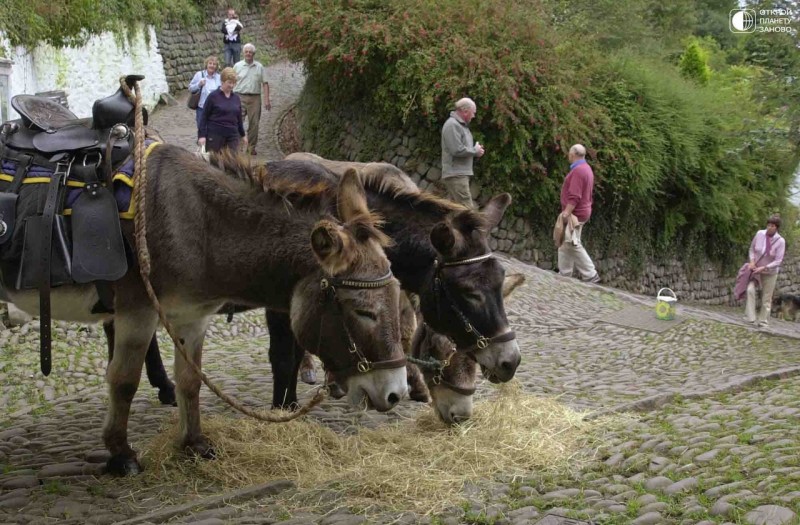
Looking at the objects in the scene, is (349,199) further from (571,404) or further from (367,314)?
(571,404)

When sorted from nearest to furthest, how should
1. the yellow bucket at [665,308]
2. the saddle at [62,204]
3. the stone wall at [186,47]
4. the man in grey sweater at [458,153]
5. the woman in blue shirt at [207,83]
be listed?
1. the saddle at [62,204]
2. the yellow bucket at [665,308]
3. the man in grey sweater at [458,153]
4. the woman in blue shirt at [207,83]
5. the stone wall at [186,47]

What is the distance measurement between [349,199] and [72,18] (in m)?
16.8

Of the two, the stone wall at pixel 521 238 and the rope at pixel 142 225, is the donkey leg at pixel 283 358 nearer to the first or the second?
the rope at pixel 142 225

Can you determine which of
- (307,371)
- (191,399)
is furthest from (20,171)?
(307,371)

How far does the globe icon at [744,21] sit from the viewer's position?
1567 centimetres

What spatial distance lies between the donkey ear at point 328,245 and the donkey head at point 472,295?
1.18 meters

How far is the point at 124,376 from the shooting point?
5145mm

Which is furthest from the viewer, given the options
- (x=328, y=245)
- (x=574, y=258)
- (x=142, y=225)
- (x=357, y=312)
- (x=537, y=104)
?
(x=537, y=104)

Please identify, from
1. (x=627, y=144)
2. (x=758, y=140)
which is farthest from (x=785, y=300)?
(x=758, y=140)

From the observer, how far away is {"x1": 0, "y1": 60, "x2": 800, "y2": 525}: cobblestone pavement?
4.73 m

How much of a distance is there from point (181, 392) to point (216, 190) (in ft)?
4.46

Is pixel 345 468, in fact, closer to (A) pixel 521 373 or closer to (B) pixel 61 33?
(A) pixel 521 373

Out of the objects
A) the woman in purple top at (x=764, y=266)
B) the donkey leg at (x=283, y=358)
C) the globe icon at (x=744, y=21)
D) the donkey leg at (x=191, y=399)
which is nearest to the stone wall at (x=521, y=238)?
the woman in purple top at (x=764, y=266)

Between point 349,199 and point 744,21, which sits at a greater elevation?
point 744,21
